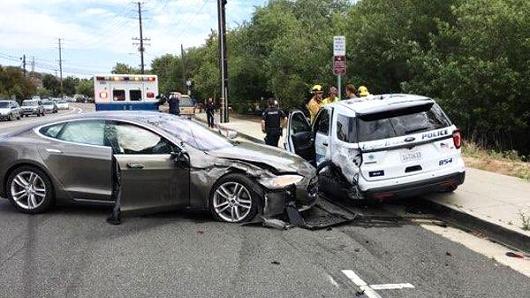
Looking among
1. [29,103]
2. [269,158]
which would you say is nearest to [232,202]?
[269,158]

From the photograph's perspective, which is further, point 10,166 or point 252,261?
point 10,166

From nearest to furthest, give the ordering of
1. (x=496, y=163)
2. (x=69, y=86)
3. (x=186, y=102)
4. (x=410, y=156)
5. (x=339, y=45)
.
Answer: (x=410, y=156) → (x=496, y=163) → (x=339, y=45) → (x=186, y=102) → (x=69, y=86)

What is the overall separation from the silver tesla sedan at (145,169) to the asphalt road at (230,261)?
1.12ft

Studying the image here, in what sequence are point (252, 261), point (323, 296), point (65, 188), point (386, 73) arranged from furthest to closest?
point (386, 73) < point (65, 188) < point (252, 261) < point (323, 296)

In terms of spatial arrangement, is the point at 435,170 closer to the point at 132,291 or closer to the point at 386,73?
the point at 132,291

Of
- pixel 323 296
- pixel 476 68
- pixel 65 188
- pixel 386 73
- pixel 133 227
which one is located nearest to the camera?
pixel 323 296

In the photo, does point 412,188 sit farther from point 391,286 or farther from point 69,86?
point 69,86

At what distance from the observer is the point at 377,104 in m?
8.62

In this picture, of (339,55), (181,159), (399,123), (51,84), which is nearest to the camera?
(181,159)

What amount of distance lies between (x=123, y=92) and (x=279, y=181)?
59.0 ft

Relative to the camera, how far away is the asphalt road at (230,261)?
535 centimetres

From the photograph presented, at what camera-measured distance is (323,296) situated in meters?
5.16

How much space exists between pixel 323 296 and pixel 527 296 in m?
1.75

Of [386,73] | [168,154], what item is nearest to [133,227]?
[168,154]
